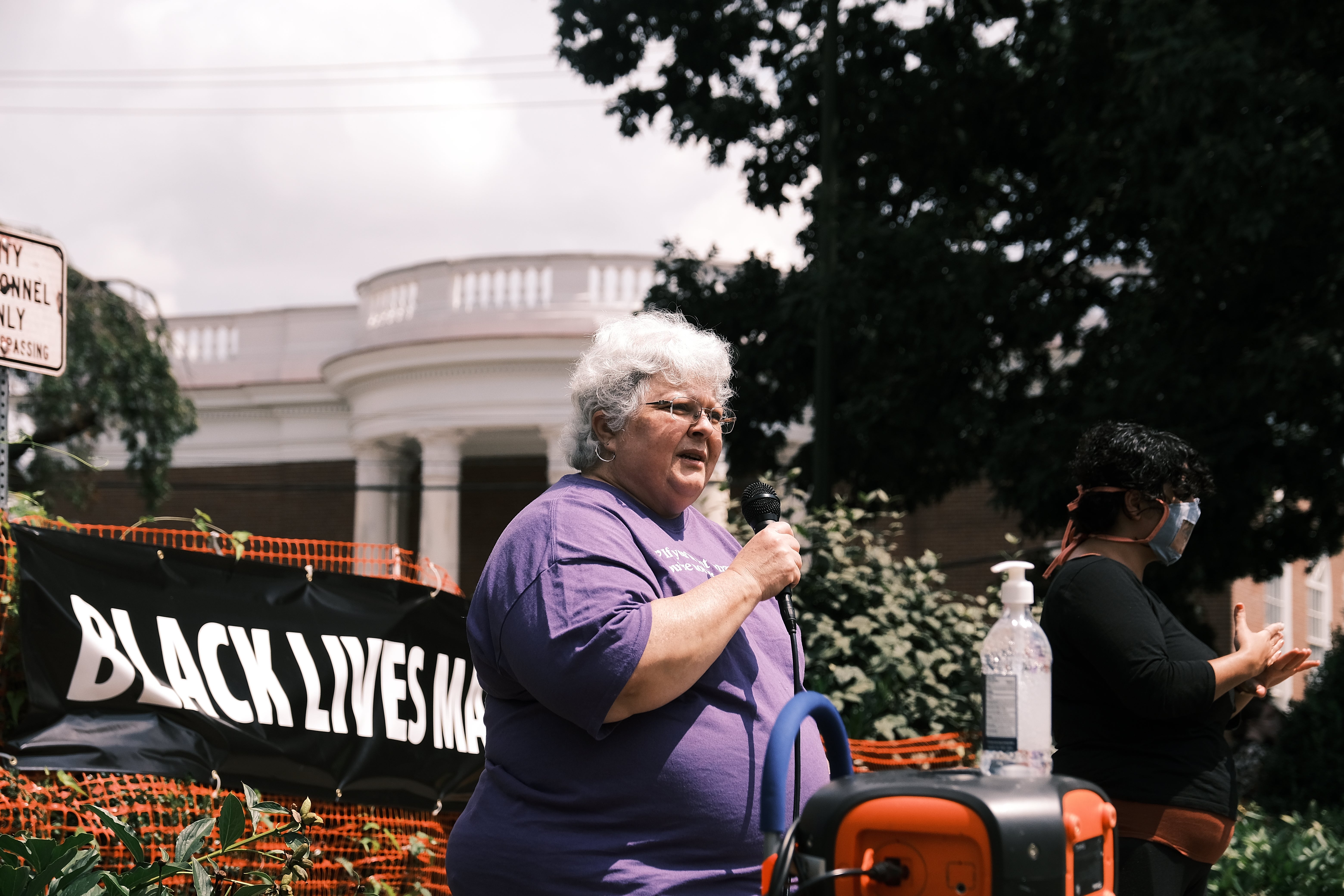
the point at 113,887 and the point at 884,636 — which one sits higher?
the point at 884,636

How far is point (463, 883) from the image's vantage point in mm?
2445

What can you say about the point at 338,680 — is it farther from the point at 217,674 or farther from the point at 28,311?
the point at 28,311

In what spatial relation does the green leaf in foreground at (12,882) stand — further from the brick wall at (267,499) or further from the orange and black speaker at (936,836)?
the brick wall at (267,499)

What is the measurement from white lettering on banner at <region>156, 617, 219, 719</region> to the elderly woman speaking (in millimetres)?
2262

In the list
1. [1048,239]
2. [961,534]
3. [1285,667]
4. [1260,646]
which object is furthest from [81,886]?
[961,534]

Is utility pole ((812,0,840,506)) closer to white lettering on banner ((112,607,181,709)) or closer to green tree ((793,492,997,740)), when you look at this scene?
green tree ((793,492,997,740))

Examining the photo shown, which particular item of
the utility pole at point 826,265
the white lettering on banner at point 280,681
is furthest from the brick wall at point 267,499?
the white lettering on banner at point 280,681

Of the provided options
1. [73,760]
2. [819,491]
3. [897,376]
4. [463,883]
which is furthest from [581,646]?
[897,376]

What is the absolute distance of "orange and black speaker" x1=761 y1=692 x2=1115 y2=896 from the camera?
6.14ft

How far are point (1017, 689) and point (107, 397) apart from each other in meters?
17.9

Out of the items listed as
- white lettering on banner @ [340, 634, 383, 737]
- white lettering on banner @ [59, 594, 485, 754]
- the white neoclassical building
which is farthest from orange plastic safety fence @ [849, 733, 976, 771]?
the white neoclassical building

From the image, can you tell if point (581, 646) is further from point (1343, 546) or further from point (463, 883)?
point (1343, 546)

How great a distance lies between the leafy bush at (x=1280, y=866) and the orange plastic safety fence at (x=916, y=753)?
126cm

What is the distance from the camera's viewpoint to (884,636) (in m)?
6.98
